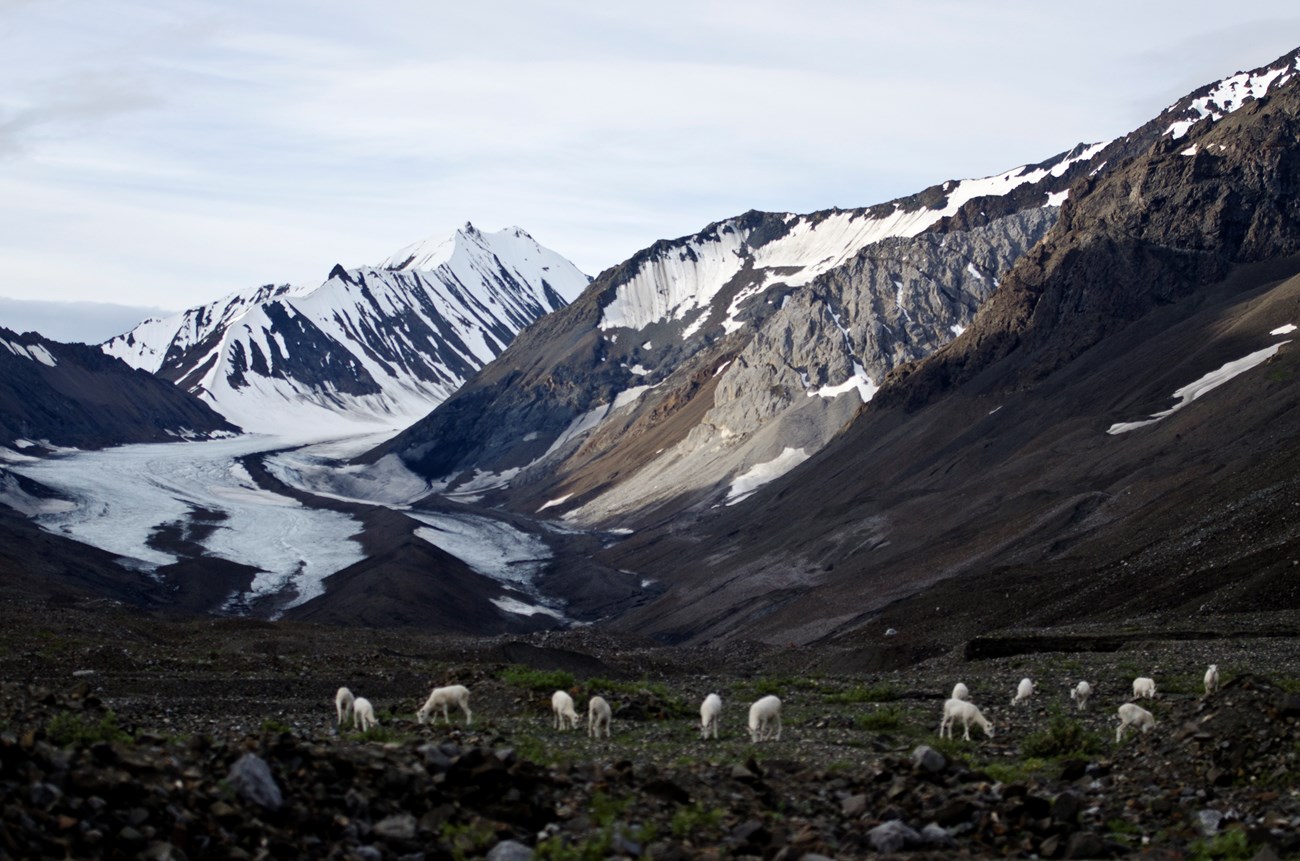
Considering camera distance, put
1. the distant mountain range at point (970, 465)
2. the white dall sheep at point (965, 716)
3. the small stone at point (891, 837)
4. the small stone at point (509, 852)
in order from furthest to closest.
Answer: the distant mountain range at point (970, 465) < the white dall sheep at point (965, 716) < the small stone at point (891, 837) < the small stone at point (509, 852)

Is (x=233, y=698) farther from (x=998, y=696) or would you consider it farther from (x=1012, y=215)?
(x=1012, y=215)

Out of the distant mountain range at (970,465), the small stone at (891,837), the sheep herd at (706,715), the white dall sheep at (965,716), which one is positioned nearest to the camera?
the small stone at (891,837)

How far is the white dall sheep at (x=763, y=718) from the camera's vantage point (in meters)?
20.5

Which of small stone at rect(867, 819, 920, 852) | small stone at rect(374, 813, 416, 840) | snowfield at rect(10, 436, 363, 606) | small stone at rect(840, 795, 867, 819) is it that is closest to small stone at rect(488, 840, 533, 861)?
small stone at rect(374, 813, 416, 840)

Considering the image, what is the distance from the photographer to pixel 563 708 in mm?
21578

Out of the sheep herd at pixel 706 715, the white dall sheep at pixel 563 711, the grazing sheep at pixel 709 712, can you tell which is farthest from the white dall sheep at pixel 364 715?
the grazing sheep at pixel 709 712

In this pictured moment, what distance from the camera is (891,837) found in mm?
13312

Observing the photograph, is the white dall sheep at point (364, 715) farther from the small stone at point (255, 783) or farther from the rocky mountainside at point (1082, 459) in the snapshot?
the rocky mountainside at point (1082, 459)

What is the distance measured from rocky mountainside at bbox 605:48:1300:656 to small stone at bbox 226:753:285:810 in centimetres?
3349

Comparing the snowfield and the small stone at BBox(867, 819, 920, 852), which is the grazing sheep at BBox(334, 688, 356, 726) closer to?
the small stone at BBox(867, 819, 920, 852)

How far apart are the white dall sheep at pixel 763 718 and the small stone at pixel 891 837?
22.4 ft

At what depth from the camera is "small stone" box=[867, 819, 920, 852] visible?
1323 cm

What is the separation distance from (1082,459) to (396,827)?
81.0 m

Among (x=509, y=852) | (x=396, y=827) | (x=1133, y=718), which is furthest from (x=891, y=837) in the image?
(x=1133, y=718)
